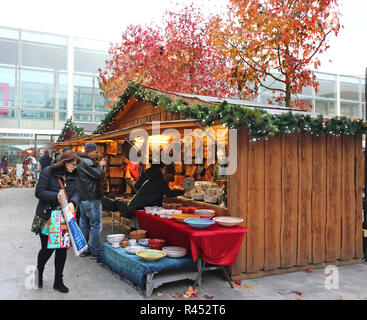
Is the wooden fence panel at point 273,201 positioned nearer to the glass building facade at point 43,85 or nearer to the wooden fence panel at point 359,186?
the wooden fence panel at point 359,186

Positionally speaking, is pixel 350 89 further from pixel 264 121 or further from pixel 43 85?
pixel 264 121

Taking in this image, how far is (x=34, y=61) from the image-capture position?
77.2ft

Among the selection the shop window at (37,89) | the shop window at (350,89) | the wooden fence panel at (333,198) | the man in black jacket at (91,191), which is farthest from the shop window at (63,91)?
the shop window at (350,89)

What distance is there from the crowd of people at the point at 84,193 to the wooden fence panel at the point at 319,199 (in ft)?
8.18

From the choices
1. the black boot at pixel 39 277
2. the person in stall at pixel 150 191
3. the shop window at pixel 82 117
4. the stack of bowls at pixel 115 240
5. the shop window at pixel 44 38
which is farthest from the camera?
the shop window at pixel 82 117

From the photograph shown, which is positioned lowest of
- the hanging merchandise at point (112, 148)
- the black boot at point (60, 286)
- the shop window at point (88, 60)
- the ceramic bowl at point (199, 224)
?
the black boot at point (60, 286)

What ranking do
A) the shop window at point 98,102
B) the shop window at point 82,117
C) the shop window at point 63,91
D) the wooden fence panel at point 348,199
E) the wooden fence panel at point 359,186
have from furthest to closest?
the shop window at point 98,102, the shop window at point 82,117, the shop window at point 63,91, the wooden fence panel at point 359,186, the wooden fence panel at point 348,199

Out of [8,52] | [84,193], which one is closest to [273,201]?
[84,193]

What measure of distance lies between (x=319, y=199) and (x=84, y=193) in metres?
4.07

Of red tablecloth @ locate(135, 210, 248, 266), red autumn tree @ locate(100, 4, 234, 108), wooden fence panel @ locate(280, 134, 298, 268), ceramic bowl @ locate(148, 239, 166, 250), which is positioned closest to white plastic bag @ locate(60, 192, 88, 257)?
ceramic bowl @ locate(148, 239, 166, 250)

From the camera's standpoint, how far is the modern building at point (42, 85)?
22891 millimetres

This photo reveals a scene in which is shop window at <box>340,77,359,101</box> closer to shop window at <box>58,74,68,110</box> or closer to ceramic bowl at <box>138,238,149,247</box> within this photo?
Result: shop window at <box>58,74,68,110</box>

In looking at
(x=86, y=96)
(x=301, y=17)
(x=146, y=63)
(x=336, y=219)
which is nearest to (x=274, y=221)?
(x=336, y=219)

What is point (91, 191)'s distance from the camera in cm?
627
